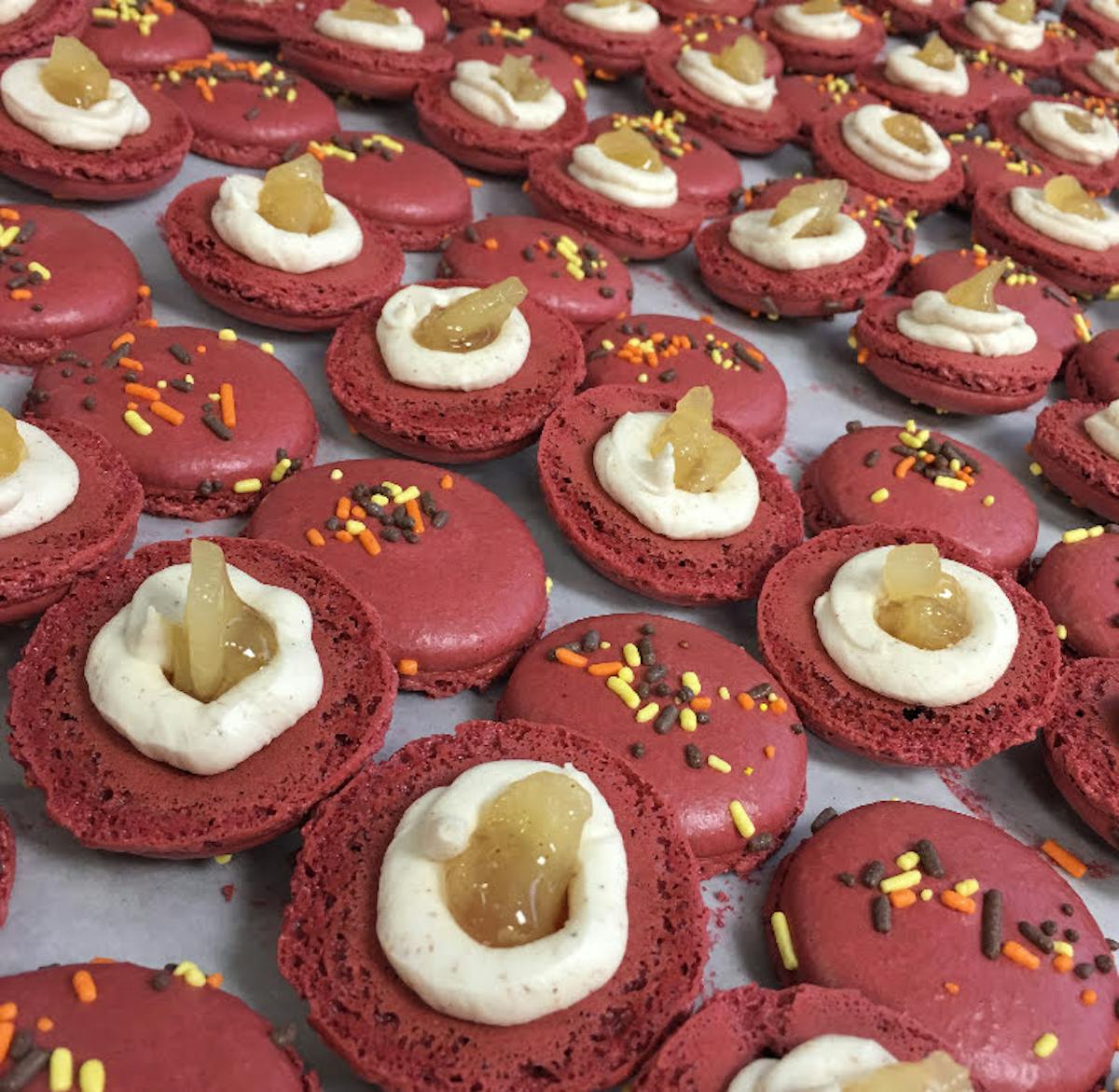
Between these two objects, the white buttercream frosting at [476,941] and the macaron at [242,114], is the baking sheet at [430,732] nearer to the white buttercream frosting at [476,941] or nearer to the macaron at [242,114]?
the macaron at [242,114]

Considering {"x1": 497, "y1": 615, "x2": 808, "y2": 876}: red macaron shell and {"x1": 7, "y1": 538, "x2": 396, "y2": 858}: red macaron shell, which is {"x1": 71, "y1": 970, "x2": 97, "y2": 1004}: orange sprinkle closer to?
{"x1": 7, "y1": 538, "x2": 396, "y2": 858}: red macaron shell

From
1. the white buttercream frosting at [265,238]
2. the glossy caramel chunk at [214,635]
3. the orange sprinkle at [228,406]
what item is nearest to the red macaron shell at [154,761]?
the glossy caramel chunk at [214,635]

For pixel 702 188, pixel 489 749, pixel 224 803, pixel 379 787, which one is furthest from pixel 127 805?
pixel 702 188

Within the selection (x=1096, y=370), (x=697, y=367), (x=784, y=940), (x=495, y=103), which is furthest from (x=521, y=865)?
(x=495, y=103)

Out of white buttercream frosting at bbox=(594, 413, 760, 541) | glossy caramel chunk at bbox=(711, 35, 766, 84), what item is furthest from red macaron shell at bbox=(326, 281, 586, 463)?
glossy caramel chunk at bbox=(711, 35, 766, 84)

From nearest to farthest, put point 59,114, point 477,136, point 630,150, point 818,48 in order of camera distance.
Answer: point 59,114
point 630,150
point 477,136
point 818,48

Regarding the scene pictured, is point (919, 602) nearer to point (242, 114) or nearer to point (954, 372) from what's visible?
point (954, 372)

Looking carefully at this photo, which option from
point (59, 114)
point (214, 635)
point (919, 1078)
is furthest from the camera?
point (59, 114)
